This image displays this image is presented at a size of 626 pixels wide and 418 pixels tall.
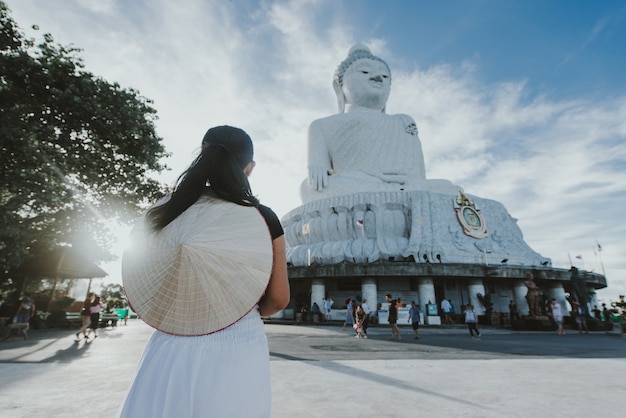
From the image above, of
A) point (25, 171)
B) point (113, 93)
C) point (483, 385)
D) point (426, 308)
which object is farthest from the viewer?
point (426, 308)

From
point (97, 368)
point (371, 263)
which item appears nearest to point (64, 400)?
point (97, 368)

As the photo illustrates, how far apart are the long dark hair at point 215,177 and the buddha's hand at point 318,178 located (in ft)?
50.9

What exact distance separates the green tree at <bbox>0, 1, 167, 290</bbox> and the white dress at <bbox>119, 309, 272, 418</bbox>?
8.16 metres

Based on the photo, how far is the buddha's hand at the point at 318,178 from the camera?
16844 millimetres

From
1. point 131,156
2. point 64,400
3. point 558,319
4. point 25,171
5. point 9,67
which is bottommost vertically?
point 64,400

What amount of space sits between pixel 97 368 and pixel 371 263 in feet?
35.0

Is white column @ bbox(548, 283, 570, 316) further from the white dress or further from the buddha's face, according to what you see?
the white dress

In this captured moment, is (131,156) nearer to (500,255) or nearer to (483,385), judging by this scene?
(483,385)

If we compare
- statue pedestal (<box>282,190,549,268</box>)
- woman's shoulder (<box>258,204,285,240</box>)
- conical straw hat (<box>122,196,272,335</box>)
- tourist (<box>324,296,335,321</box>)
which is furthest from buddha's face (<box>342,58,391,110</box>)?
conical straw hat (<box>122,196,272,335</box>)

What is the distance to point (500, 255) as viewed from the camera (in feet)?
49.4

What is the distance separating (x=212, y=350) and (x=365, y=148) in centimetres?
1788

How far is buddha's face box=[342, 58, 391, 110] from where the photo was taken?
1967 centimetres

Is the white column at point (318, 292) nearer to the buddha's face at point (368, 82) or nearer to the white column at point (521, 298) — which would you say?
the white column at point (521, 298)

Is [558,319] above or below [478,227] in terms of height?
below
